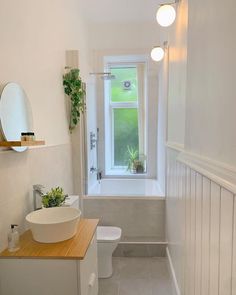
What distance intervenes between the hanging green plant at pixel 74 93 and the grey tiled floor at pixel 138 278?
1633mm

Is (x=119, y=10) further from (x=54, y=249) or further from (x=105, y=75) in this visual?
(x=54, y=249)

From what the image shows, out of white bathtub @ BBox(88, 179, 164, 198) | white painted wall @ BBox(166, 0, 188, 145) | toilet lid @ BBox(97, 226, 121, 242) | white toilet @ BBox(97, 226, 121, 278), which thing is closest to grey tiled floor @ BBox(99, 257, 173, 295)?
white toilet @ BBox(97, 226, 121, 278)

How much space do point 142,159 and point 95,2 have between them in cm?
234

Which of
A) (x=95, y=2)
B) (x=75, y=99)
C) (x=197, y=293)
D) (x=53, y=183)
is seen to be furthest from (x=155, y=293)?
(x=95, y=2)

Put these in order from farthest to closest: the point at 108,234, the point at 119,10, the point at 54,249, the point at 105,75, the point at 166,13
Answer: the point at 105,75, the point at 119,10, the point at 108,234, the point at 166,13, the point at 54,249

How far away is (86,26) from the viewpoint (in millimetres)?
3758

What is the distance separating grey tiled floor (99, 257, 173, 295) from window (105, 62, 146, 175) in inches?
63.7

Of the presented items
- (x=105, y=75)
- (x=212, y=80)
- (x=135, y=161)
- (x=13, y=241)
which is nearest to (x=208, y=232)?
(x=212, y=80)

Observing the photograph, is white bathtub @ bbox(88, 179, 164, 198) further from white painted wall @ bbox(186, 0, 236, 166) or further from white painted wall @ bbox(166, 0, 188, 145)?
white painted wall @ bbox(186, 0, 236, 166)

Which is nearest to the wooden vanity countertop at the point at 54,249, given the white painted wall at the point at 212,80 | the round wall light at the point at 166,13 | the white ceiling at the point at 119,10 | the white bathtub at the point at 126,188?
the white painted wall at the point at 212,80

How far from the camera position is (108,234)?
108 inches

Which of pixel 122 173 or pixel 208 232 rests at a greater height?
pixel 208 232

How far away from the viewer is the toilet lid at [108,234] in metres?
2.57

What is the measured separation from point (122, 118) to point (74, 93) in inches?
63.7
